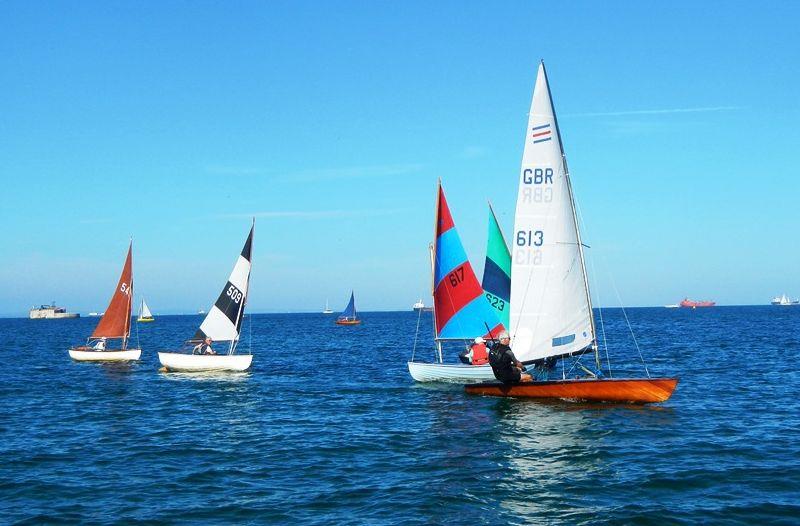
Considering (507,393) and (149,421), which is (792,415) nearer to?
(507,393)

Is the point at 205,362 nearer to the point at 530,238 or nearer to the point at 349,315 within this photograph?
the point at 530,238

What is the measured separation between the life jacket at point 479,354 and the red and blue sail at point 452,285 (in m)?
1.45

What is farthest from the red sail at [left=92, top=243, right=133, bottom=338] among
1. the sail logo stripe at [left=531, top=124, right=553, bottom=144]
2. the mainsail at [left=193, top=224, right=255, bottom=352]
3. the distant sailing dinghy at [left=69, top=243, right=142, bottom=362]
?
the sail logo stripe at [left=531, top=124, right=553, bottom=144]

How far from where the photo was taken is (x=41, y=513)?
14.1 meters

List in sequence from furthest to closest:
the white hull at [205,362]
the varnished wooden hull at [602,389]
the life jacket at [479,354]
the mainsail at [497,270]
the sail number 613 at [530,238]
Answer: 1. the white hull at [205,362]
2. the mainsail at [497,270]
3. the life jacket at [479,354]
4. the sail number 613 at [530,238]
5. the varnished wooden hull at [602,389]

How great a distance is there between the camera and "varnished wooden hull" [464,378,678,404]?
24.4 meters

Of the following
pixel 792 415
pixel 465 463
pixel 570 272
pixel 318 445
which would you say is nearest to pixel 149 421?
pixel 318 445

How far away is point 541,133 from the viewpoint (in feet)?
85.1

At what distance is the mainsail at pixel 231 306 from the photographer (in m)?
40.1

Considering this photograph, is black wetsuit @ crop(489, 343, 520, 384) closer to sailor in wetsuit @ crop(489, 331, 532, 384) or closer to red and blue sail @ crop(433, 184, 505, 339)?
sailor in wetsuit @ crop(489, 331, 532, 384)

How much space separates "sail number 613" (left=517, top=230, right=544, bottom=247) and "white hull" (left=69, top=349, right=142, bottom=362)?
30.2m

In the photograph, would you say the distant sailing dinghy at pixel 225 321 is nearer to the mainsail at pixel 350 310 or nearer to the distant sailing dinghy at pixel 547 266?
the distant sailing dinghy at pixel 547 266

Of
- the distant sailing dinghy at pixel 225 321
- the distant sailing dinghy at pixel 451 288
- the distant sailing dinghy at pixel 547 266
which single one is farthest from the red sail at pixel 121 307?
the distant sailing dinghy at pixel 547 266

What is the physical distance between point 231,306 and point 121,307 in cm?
1295
